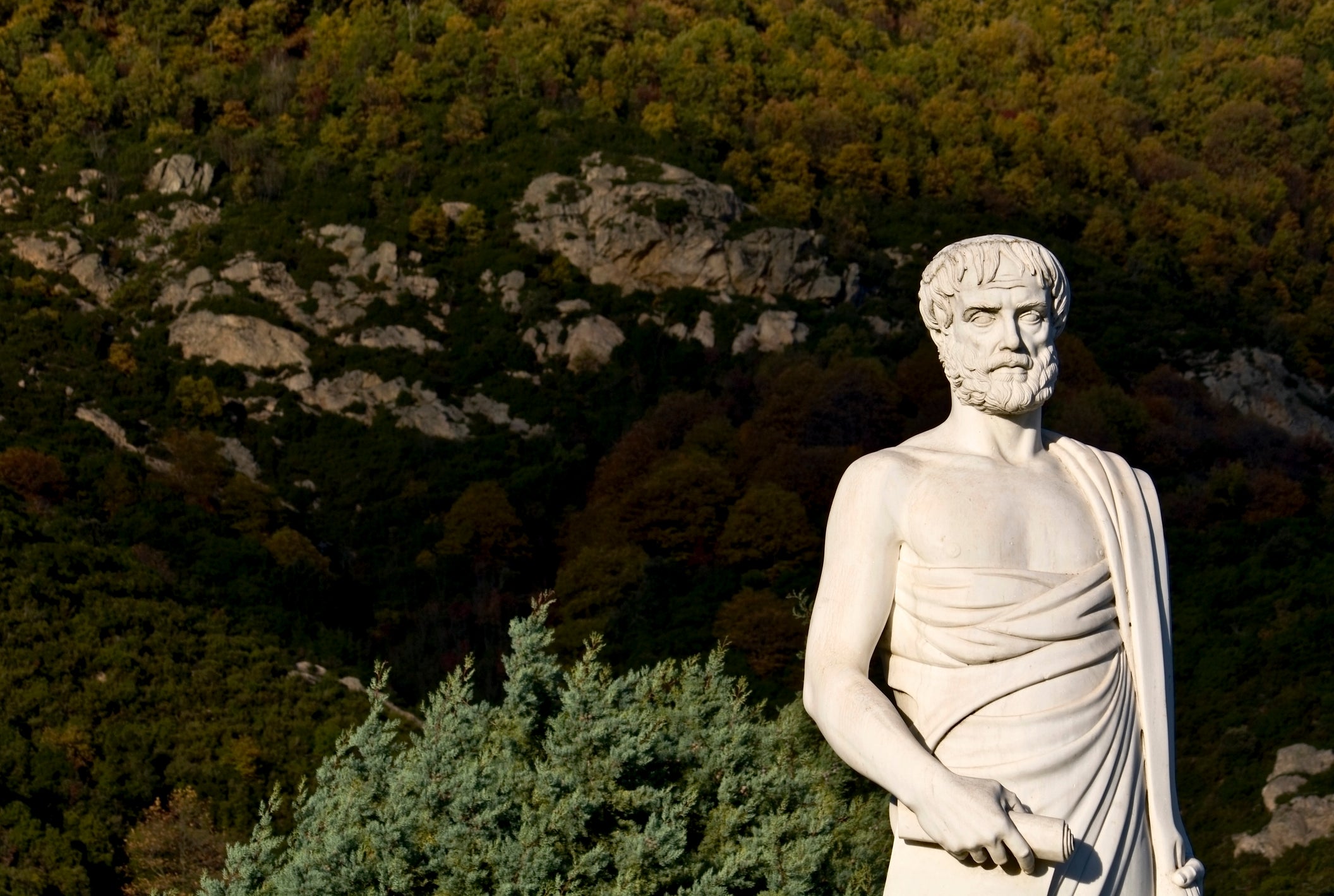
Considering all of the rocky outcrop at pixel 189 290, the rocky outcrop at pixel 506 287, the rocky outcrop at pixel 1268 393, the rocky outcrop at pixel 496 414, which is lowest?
the rocky outcrop at pixel 496 414

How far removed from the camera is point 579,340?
5362cm

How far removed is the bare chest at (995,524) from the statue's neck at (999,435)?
96 mm

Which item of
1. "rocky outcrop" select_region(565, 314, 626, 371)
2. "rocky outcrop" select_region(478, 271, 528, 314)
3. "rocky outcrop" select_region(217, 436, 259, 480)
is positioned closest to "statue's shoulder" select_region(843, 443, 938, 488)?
"rocky outcrop" select_region(217, 436, 259, 480)

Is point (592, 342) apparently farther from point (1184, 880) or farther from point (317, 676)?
point (1184, 880)

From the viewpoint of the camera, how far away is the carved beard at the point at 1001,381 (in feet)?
12.0

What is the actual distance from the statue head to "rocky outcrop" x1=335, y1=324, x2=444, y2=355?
4995 cm

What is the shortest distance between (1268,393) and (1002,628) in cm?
4976

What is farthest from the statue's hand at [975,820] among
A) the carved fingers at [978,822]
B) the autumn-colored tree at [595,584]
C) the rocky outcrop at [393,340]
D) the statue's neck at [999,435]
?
the rocky outcrop at [393,340]

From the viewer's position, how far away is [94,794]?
2573cm

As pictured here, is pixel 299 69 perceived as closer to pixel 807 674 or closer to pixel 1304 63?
pixel 1304 63

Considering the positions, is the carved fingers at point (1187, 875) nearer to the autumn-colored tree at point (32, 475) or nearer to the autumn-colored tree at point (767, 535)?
the autumn-colored tree at point (767, 535)

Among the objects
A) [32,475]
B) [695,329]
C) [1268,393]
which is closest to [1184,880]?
[32,475]

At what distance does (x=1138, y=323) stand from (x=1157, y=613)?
52.0 m

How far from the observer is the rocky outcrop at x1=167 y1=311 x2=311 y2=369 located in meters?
52.0
